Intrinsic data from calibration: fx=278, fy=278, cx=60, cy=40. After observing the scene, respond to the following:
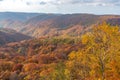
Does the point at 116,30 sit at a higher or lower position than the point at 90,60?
higher

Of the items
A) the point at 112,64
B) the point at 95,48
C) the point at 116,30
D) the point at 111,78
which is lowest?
the point at 111,78

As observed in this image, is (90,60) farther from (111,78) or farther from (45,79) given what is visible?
(45,79)

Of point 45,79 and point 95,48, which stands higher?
point 95,48

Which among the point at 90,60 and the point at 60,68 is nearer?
the point at 90,60

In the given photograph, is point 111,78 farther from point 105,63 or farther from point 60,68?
point 60,68

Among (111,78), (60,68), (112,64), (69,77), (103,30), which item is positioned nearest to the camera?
(103,30)

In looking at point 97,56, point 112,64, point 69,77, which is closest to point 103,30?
point 97,56

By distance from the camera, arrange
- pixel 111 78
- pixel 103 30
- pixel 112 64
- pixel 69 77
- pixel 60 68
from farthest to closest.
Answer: pixel 60 68
pixel 69 77
pixel 111 78
pixel 112 64
pixel 103 30

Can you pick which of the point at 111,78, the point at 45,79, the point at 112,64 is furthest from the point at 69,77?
the point at 112,64

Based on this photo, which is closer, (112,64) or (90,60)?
(90,60)
